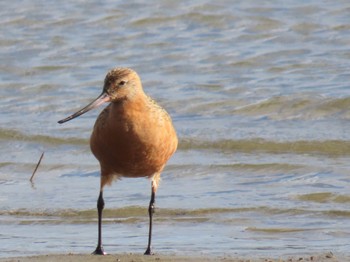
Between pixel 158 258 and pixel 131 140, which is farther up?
pixel 131 140

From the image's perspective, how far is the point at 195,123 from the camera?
12008 mm

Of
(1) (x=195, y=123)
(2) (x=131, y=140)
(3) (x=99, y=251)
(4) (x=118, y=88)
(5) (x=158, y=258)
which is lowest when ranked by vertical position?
(1) (x=195, y=123)

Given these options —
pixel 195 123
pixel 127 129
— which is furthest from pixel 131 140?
pixel 195 123

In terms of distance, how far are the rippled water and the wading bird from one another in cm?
62

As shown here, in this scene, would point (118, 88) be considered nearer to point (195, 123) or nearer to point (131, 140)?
point (131, 140)

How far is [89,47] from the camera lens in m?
15.5

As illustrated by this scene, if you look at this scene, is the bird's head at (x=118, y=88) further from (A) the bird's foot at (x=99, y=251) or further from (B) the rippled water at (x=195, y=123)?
(B) the rippled water at (x=195, y=123)

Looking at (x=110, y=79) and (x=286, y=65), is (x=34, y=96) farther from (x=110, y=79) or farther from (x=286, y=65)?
(x=110, y=79)

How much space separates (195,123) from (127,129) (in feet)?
15.4

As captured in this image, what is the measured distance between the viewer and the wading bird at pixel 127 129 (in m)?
7.37

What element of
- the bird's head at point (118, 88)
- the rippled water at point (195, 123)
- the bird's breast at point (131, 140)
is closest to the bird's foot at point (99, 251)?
the rippled water at point (195, 123)

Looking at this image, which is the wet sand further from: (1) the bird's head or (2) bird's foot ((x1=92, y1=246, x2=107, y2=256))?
(1) the bird's head

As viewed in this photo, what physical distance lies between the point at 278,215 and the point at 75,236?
163cm

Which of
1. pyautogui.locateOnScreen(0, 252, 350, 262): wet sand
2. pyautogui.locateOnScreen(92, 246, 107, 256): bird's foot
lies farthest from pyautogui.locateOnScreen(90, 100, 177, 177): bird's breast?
pyautogui.locateOnScreen(0, 252, 350, 262): wet sand
